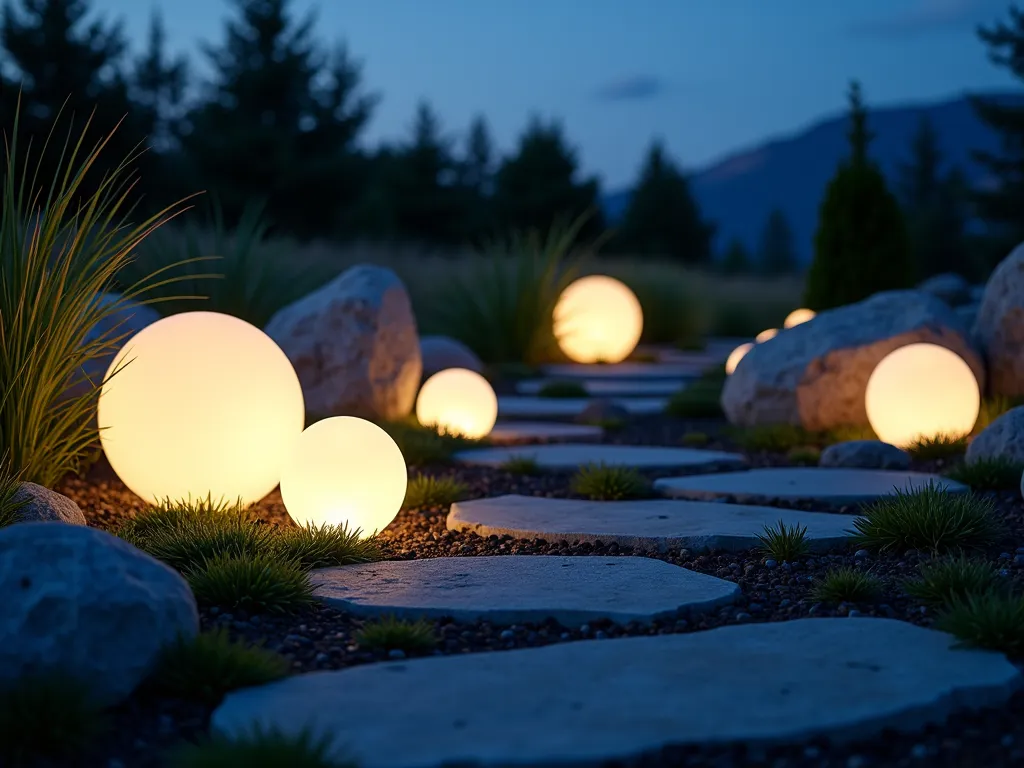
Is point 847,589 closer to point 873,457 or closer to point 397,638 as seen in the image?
point 397,638

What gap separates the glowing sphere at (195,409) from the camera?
3.76m

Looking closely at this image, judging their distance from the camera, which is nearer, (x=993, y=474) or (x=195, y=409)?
(x=195, y=409)

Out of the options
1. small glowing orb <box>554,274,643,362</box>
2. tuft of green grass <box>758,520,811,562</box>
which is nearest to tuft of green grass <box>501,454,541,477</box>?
tuft of green grass <box>758,520,811,562</box>

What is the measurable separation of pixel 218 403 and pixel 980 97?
92.3ft

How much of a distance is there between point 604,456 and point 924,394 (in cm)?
A: 171

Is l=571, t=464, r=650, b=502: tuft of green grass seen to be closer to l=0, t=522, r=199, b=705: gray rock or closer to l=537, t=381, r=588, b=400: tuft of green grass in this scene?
l=0, t=522, r=199, b=705: gray rock

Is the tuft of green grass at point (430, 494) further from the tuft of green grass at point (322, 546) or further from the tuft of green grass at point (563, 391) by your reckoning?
the tuft of green grass at point (563, 391)

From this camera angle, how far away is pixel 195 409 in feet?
12.3

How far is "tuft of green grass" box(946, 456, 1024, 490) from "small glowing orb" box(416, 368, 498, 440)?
2797mm

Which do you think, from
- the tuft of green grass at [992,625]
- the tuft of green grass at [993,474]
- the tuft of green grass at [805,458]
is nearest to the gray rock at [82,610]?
the tuft of green grass at [992,625]

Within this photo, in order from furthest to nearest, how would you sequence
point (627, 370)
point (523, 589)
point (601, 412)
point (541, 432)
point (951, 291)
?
point (951, 291)
point (627, 370)
point (601, 412)
point (541, 432)
point (523, 589)

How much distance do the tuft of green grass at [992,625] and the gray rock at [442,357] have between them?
6.13 meters

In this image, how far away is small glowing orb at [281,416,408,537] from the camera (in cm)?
344

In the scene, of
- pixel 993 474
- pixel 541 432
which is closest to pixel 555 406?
pixel 541 432
